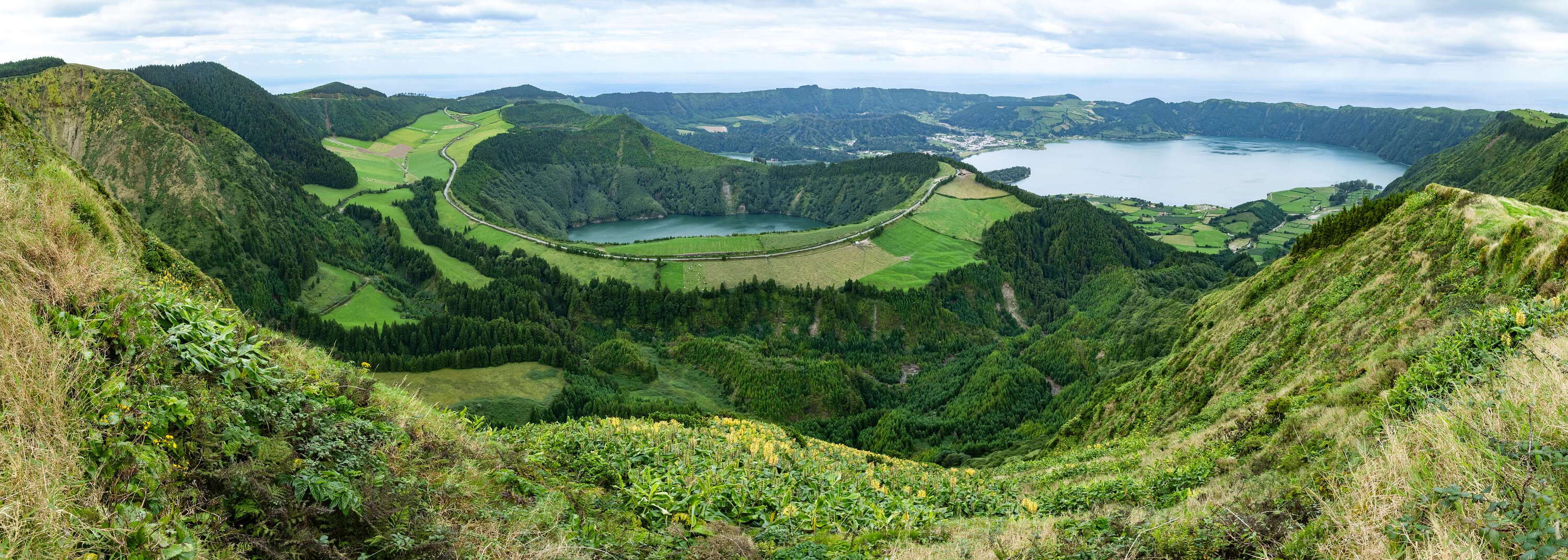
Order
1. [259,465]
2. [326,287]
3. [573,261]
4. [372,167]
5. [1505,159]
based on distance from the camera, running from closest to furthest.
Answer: [259,465]
[326,287]
[573,261]
[1505,159]
[372,167]

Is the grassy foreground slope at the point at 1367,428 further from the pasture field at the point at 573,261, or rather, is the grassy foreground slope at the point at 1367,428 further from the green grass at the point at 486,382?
the pasture field at the point at 573,261

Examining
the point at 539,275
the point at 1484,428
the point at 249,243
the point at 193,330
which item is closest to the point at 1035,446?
the point at 1484,428

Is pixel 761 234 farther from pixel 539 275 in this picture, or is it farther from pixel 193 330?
pixel 193 330

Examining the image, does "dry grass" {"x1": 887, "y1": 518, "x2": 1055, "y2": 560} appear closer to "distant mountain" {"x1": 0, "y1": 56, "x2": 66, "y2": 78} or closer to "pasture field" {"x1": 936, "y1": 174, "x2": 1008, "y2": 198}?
"pasture field" {"x1": 936, "y1": 174, "x2": 1008, "y2": 198}

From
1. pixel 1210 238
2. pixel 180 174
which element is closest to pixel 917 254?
pixel 1210 238

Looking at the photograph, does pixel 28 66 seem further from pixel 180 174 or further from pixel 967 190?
pixel 967 190

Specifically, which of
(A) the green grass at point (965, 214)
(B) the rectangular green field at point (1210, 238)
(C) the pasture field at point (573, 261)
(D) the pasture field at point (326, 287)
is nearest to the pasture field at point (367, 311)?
(D) the pasture field at point (326, 287)
